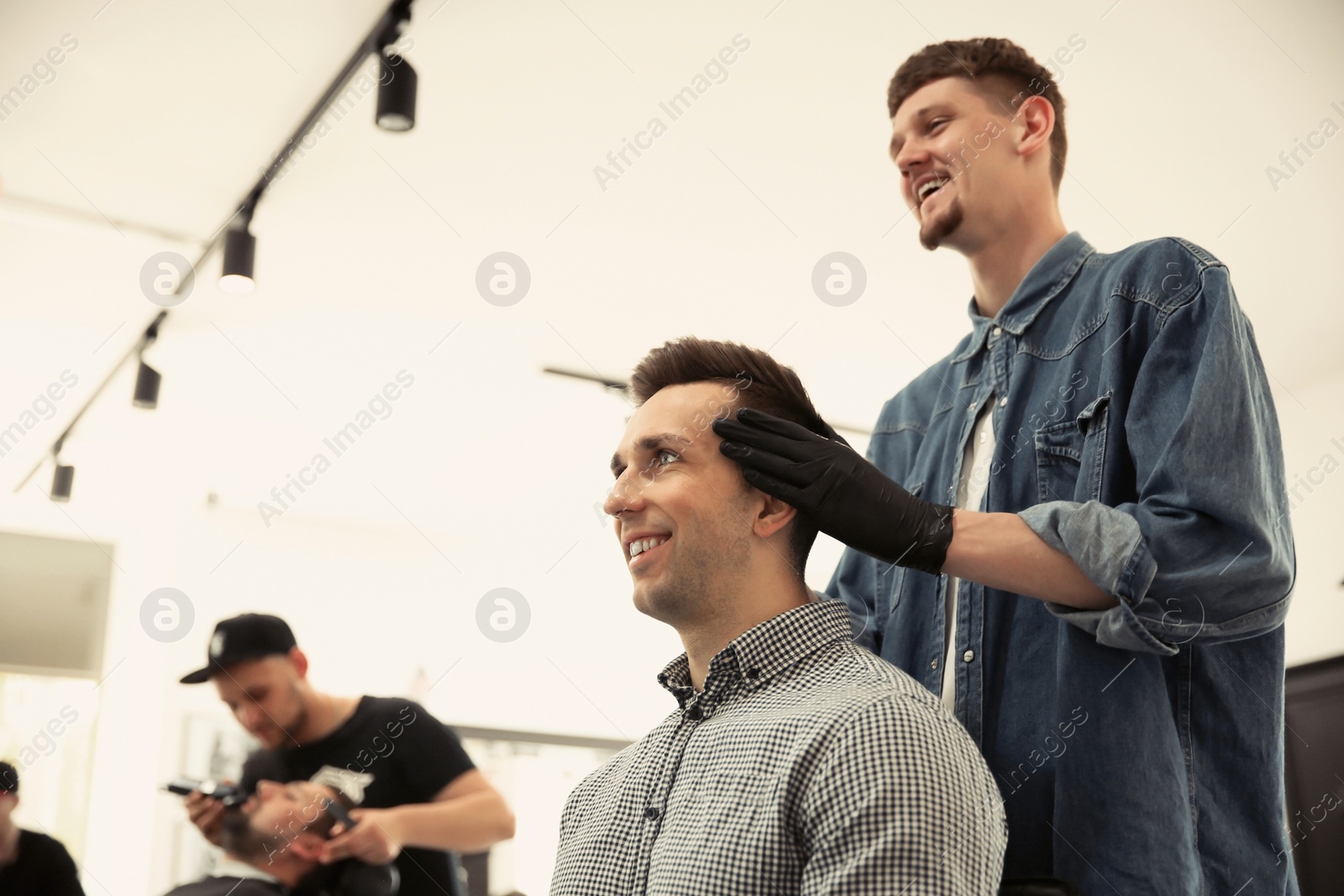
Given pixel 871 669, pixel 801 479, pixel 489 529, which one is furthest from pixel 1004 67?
pixel 489 529

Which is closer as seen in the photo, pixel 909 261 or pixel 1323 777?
pixel 909 261

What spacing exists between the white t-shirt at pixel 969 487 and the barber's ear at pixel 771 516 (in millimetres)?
242

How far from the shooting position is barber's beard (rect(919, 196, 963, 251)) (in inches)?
66.1

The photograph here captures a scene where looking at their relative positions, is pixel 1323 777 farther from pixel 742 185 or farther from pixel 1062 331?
pixel 1062 331

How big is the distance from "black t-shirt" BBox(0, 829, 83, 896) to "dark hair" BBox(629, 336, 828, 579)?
10.1 ft

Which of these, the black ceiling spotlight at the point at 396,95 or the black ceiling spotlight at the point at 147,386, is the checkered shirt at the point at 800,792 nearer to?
the black ceiling spotlight at the point at 396,95

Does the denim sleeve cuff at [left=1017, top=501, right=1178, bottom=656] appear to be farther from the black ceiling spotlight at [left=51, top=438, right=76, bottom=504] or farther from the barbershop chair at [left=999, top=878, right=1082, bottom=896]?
the black ceiling spotlight at [left=51, top=438, right=76, bottom=504]

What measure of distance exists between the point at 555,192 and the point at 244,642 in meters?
1.78

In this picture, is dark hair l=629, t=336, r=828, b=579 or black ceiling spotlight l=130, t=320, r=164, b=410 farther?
black ceiling spotlight l=130, t=320, r=164, b=410

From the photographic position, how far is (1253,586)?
127cm

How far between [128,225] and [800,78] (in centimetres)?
245

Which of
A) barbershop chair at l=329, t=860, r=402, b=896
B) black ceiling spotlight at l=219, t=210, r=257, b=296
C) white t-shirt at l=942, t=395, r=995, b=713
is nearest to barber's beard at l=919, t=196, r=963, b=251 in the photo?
white t-shirt at l=942, t=395, r=995, b=713

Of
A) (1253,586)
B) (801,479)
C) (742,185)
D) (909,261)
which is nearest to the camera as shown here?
(1253,586)

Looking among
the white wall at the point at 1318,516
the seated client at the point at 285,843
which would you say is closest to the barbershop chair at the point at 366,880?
the seated client at the point at 285,843
